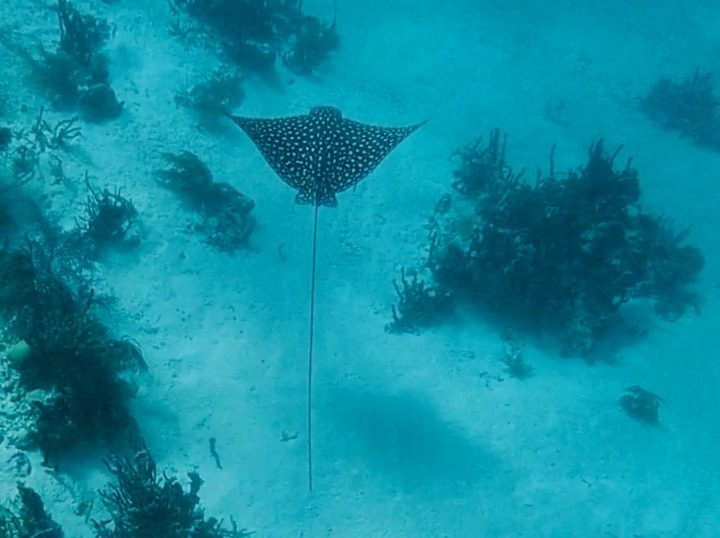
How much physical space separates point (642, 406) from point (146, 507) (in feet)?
22.1

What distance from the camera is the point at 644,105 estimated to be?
51.1 ft

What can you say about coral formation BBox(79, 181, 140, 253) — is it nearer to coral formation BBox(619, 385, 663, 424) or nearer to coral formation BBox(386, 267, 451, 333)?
coral formation BBox(386, 267, 451, 333)

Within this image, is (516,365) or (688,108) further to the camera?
(688,108)

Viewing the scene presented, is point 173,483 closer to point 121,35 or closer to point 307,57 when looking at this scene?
point 121,35

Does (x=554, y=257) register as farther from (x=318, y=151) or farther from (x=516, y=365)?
(x=318, y=151)

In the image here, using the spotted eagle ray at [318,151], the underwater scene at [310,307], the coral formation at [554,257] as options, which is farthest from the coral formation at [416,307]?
the spotted eagle ray at [318,151]

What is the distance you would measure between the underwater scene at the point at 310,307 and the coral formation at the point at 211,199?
0.05 m

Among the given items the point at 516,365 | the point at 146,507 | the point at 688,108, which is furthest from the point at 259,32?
the point at 688,108

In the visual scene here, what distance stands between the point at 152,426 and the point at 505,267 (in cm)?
549

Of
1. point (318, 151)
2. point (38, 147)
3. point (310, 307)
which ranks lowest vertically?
point (310, 307)

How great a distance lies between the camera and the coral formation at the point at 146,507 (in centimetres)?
482

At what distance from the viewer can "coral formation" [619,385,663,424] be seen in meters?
7.78

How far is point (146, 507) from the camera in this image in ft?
15.8

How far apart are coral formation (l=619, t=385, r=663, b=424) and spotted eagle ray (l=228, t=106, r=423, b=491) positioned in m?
4.80
